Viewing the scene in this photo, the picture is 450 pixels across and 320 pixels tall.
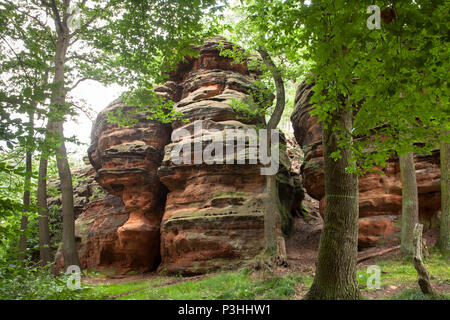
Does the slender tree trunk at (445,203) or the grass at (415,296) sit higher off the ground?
the slender tree trunk at (445,203)

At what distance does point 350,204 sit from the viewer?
5.48 meters

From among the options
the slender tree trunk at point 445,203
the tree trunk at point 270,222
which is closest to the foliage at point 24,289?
the tree trunk at point 270,222

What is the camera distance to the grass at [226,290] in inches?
285

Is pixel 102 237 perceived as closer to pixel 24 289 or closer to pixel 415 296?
pixel 24 289

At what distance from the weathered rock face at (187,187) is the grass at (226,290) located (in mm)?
2295

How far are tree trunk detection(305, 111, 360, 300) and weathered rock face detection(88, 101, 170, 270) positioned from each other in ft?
38.3

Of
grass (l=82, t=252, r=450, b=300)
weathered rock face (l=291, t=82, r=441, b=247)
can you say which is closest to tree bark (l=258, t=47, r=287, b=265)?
grass (l=82, t=252, r=450, b=300)

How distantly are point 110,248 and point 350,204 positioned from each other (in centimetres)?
1427

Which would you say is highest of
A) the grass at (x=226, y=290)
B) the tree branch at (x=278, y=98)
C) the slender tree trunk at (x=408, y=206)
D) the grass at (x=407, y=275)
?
the tree branch at (x=278, y=98)

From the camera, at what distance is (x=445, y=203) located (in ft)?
30.1

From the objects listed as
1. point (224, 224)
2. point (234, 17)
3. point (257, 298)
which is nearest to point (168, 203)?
point (224, 224)

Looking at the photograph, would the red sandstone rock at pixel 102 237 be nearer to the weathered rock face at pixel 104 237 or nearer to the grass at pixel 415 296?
the weathered rock face at pixel 104 237

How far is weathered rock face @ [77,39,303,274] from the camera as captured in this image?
12.1 m

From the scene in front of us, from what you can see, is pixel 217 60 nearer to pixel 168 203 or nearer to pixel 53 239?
pixel 168 203
